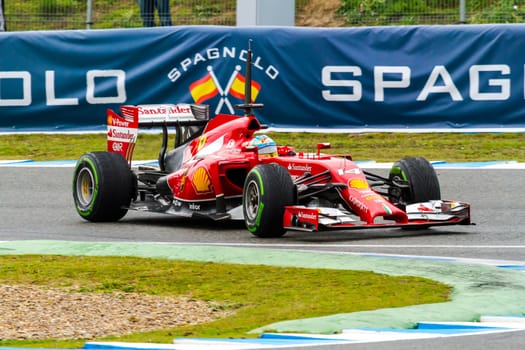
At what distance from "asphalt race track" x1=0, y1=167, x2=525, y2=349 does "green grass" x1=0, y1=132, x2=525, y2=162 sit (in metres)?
2.19

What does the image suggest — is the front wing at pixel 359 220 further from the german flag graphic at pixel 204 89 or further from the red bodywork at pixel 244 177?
the german flag graphic at pixel 204 89

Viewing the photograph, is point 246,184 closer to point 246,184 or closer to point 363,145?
point 246,184

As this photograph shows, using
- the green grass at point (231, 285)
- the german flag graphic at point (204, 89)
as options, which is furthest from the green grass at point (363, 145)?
the green grass at point (231, 285)

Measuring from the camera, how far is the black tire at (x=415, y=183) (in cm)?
1159

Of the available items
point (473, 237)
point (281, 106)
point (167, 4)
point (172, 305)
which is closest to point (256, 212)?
point (473, 237)

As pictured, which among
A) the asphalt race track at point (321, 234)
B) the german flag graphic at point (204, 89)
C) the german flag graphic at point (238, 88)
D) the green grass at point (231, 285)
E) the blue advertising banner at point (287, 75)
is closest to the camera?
the green grass at point (231, 285)

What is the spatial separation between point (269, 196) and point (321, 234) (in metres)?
1.04

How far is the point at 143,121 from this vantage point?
A: 12.9 meters

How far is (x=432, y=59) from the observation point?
1841 cm

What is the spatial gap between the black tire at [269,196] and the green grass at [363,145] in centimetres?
613

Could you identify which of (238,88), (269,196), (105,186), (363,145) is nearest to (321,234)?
(269,196)

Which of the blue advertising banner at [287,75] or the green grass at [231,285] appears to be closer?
the green grass at [231,285]

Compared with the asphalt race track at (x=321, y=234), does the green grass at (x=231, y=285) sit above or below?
below

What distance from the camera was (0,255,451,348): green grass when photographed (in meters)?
7.32
